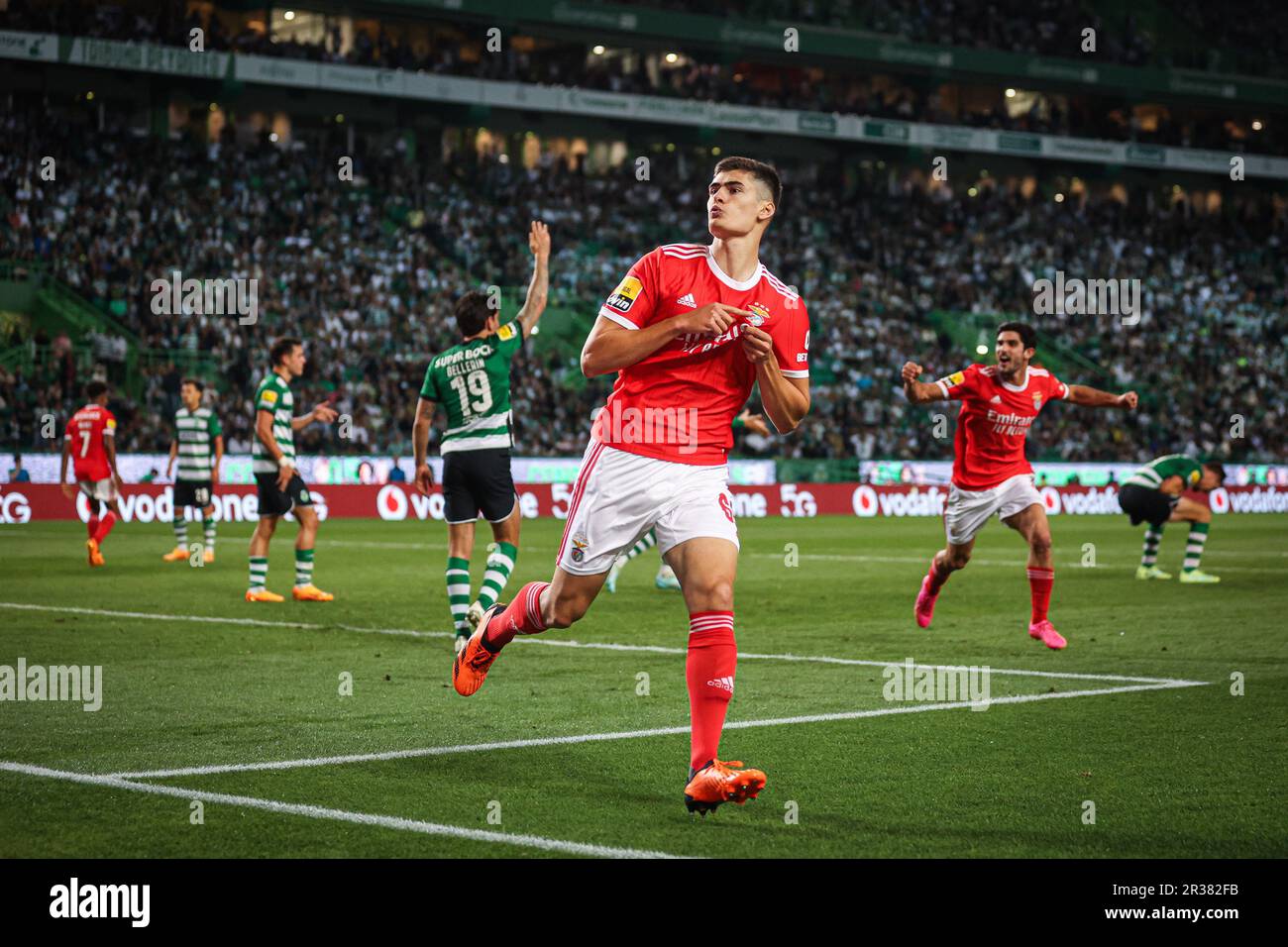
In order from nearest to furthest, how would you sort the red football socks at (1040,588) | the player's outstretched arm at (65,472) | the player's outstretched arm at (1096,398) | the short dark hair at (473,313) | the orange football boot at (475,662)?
the orange football boot at (475,662) < the short dark hair at (473,313) < the red football socks at (1040,588) < the player's outstretched arm at (1096,398) < the player's outstretched arm at (65,472)

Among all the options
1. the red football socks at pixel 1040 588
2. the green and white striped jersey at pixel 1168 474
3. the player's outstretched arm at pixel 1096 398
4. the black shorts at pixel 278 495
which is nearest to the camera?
the red football socks at pixel 1040 588

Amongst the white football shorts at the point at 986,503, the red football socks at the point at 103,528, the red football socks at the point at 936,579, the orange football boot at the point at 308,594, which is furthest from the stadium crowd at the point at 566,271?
the white football shorts at the point at 986,503

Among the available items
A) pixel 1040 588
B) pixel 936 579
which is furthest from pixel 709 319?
pixel 936 579

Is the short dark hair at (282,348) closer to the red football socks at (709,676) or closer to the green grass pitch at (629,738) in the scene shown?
the green grass pitch at (629,738)

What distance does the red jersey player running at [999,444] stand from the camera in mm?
12344

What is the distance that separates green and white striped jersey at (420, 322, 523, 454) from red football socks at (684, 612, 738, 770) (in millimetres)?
4650

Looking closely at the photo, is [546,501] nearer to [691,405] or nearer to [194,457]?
[194,457]

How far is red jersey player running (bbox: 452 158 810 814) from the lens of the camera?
6.08 metres

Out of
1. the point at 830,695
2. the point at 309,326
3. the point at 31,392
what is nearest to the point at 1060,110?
the point at 309,326

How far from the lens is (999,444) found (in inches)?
494

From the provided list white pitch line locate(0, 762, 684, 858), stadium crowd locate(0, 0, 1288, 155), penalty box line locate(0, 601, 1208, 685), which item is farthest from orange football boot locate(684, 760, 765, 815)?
stadium crowd locate(0, 0, 1288, 155)

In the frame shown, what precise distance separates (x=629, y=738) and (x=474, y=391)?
3747mm

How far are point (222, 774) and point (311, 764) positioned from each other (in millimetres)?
394
